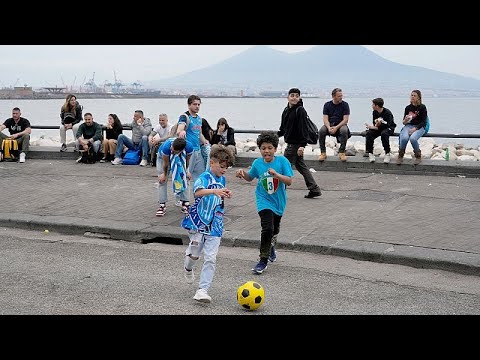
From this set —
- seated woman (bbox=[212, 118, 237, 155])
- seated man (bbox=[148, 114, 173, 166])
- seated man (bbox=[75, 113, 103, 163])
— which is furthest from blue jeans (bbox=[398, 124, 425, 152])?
seated man (bbox=[75, 113, 103, 163])

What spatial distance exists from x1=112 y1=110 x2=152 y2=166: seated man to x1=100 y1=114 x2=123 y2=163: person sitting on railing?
27cm

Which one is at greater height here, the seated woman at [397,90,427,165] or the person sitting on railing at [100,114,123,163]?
the seated woman at [397,90,427,165]

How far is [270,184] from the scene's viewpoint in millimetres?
7328

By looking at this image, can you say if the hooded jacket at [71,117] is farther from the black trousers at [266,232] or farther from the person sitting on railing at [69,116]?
the black trousers at [266,232]

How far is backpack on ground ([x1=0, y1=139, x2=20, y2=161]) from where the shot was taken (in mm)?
16484

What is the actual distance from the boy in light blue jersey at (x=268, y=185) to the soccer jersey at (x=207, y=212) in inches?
36.0

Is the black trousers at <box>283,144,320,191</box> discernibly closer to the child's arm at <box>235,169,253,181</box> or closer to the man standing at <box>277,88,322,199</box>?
the man standing at <box>277,88,322,199</box>

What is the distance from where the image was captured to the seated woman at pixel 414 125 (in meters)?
13.2

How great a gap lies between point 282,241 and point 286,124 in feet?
9.81

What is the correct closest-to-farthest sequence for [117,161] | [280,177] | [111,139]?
[280,177] → [117,161] → [111,139]

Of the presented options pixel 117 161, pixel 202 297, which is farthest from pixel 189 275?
pixel 117 161

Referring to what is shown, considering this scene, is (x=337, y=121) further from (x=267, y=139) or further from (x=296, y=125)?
(x=267, y=139)

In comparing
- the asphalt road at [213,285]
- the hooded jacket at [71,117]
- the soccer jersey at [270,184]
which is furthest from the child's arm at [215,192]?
the hooded jacket at [71,117]

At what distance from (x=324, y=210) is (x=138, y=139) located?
6.78m
